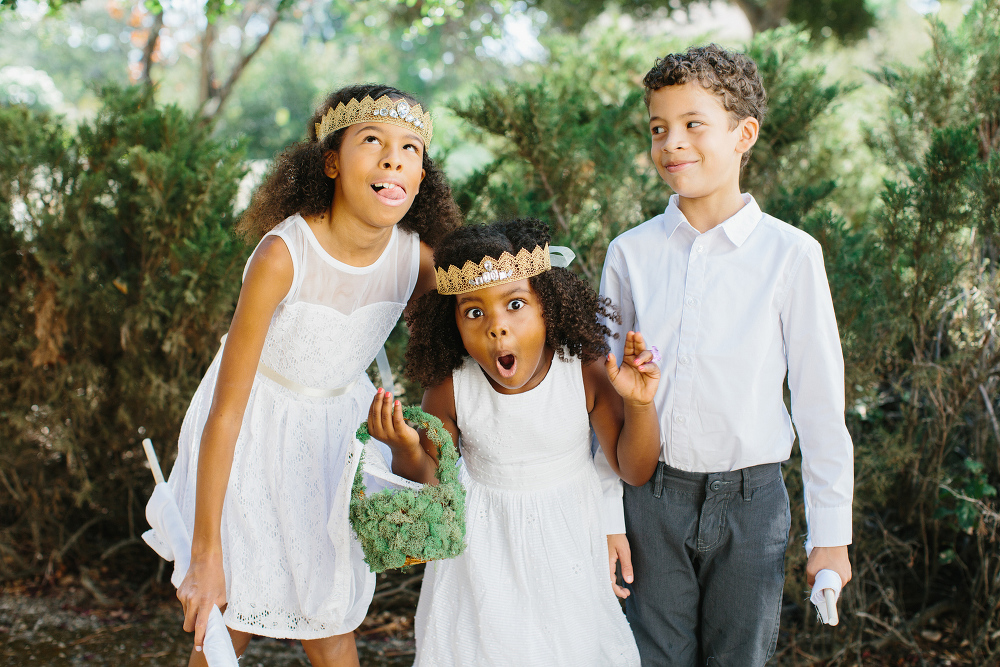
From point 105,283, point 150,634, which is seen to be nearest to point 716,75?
point 105,283

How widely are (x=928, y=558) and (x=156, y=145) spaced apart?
12.3 ft

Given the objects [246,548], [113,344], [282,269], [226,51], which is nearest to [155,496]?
[246,548]

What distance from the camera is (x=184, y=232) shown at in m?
3.24

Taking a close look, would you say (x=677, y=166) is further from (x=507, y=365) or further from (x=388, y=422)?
(x=388, y=422)

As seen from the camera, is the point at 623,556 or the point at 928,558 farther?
the point at 928,558

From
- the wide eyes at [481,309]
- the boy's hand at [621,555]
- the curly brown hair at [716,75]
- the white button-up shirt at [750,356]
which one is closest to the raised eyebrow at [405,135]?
the wide eyes at [481,309]

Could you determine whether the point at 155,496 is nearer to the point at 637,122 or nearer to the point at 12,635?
the point at 12,635

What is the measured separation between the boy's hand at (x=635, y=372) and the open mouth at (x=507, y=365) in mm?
256

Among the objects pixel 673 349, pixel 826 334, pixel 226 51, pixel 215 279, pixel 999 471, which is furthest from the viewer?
pixel 226 51

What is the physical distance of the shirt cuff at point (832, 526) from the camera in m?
1.86

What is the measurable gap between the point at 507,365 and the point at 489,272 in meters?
0.24

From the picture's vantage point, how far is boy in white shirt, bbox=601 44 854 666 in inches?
73.7

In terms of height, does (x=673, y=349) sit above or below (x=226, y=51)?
below

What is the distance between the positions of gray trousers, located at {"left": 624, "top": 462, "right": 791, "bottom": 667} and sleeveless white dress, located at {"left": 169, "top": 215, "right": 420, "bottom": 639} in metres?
0.78
